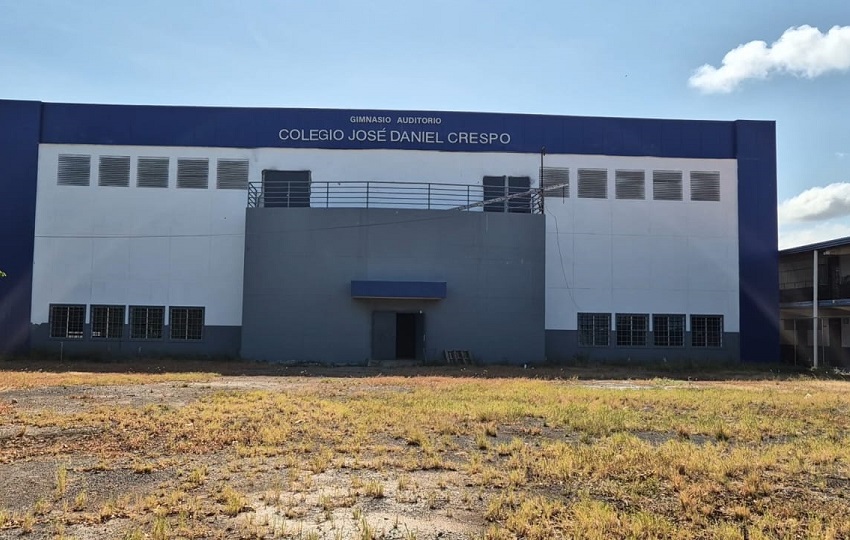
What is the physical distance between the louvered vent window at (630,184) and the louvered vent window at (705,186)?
224 centimetres

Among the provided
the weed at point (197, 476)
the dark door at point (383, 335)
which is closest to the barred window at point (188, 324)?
the dark door at point (383, 335)

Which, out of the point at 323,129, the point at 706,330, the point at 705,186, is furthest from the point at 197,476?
the point at 705,186

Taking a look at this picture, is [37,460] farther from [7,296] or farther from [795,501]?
[7,296]

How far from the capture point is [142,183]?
29.3 metres

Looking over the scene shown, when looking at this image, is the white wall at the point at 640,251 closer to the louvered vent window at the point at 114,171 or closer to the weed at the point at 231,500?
the louvered vent window at the point at 114,171

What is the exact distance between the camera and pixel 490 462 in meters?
8.69

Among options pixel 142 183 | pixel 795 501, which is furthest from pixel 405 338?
pixel 795 501

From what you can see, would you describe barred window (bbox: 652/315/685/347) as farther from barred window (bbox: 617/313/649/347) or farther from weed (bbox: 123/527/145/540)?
weed (bbox: 123/527/145/540)

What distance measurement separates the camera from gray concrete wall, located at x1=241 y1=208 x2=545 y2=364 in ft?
87.9

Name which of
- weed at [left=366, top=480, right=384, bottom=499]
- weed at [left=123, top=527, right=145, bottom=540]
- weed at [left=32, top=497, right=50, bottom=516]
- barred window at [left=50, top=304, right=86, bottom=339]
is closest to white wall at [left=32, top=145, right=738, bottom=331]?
barred window at [left=50, top=304, right=86, bottom=339]

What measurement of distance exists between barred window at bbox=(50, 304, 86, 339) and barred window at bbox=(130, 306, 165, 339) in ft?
6.72

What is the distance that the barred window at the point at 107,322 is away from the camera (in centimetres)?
2872

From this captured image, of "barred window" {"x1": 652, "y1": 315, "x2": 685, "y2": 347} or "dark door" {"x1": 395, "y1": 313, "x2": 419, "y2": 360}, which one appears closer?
"dark door" {"x1": 395, "y1": 313, "x2": 419, "y2": 360}

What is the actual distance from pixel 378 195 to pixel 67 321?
1382cm
